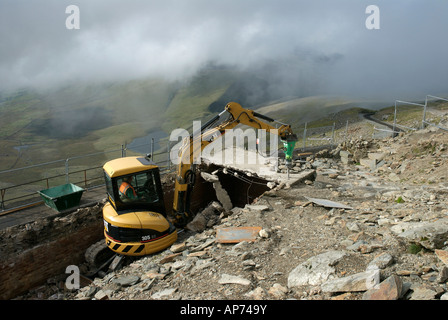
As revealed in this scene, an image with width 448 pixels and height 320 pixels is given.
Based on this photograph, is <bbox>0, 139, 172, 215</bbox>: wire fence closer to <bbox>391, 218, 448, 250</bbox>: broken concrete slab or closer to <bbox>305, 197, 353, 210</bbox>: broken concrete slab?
<bbox>305, 197, 353, 210</bbox>: broken concrete slab

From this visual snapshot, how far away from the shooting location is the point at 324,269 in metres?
5.71

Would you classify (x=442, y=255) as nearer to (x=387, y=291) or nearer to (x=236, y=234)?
(x=387, y=291)

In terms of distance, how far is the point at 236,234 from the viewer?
852 cm

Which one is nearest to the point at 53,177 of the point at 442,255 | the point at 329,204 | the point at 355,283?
the point at 329,204

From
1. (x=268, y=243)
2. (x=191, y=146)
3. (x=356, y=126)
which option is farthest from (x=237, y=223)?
(x=356, y=126)

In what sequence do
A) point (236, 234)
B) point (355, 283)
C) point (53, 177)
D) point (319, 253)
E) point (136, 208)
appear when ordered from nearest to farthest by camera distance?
1. point (355, 283)
2. point (319, 253)
3. point (236, 234)
4. point (136, 208)
5. point (53, 177)

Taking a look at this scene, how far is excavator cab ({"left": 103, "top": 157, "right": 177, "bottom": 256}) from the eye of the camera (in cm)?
895

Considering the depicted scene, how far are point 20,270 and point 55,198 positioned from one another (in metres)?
2.39

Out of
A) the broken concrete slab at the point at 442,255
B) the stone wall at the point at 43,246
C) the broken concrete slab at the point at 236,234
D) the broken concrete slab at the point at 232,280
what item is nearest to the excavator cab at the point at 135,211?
the broken concrete slab at the point at 236,234

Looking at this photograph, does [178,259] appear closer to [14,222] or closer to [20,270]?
[20,270]

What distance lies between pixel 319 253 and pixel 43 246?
8.17 m

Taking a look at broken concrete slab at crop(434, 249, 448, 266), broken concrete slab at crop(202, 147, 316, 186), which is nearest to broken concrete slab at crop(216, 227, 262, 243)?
broken concrete slab at crop(434, 249, 448, 266)

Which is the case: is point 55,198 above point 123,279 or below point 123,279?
above

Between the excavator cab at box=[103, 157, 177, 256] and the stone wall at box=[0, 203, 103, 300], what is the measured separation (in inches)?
79.7
